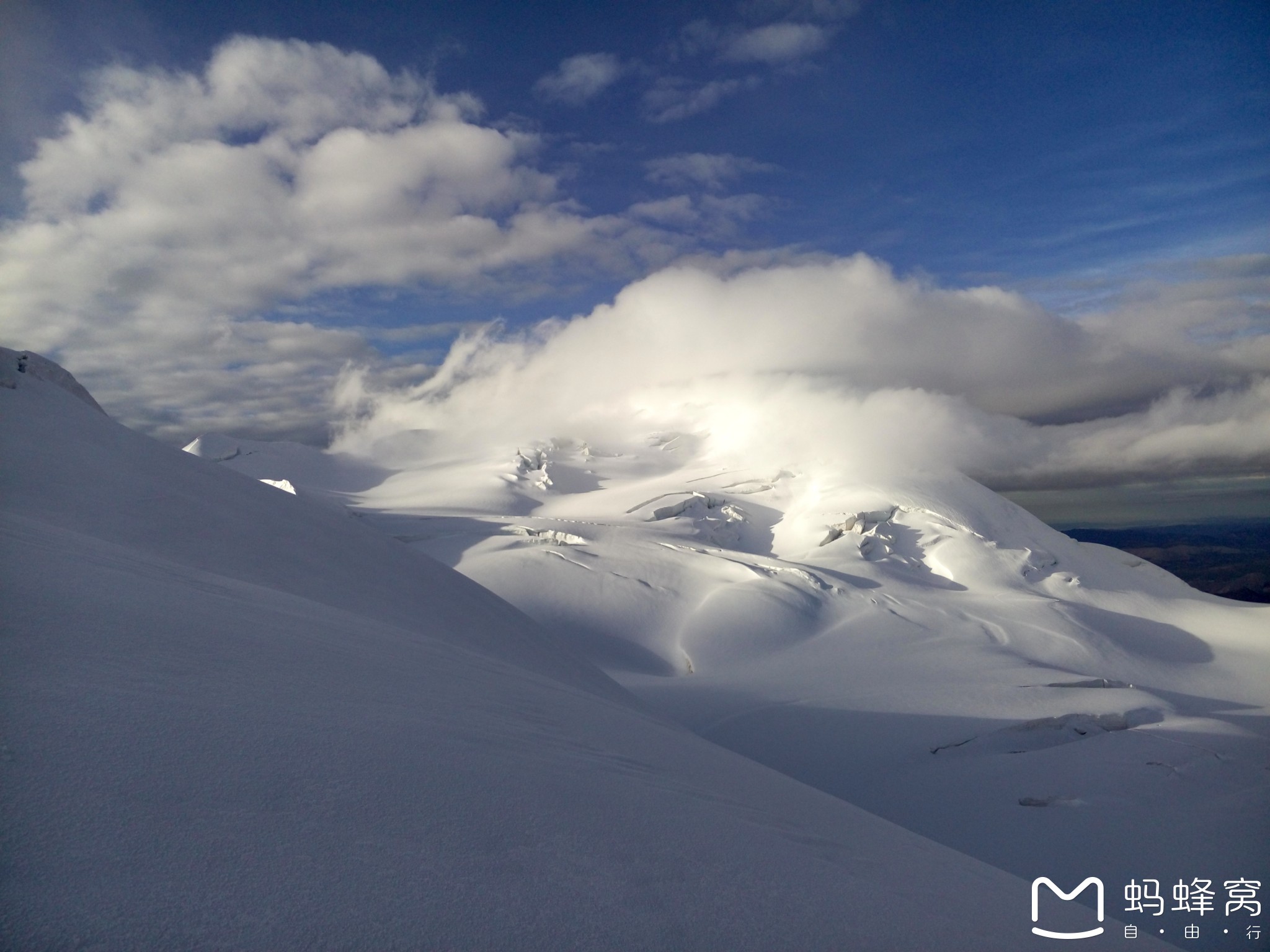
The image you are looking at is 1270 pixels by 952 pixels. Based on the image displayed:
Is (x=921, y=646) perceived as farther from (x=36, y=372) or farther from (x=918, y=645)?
(x=36, y=372)

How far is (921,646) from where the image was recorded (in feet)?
86.5

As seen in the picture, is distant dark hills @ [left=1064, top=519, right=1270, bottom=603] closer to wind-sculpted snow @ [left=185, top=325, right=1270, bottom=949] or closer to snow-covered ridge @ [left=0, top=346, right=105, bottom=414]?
wind-sculpted snow @ [left=185, top=325, right=1270, bottom=949]

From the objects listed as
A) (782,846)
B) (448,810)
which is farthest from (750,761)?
(448,810)

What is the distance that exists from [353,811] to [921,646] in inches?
1046

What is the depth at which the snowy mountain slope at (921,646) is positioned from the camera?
39.7 ft

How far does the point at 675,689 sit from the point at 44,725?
66.0 feet

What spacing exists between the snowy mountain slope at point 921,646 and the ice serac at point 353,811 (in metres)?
7.42

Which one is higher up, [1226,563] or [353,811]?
[1226,563]

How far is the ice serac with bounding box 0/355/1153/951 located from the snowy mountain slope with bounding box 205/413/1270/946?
7.42 metres

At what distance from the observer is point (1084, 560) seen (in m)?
45.1

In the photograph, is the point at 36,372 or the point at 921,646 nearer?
the point at 36,372

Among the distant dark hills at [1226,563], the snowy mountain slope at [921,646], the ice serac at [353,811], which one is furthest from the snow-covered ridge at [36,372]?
the distant dark hills at [1226,563]

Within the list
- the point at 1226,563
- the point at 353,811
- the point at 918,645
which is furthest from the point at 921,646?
the point at 1226,563

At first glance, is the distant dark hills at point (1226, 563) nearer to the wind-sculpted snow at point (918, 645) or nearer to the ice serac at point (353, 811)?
the wind-sculpted snow at point (918, 645)
